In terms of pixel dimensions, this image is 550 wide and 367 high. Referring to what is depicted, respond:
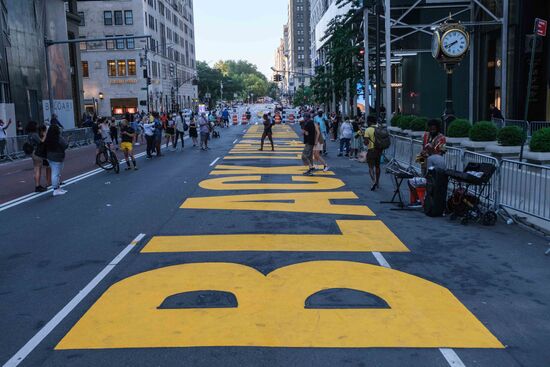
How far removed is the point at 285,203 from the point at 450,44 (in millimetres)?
8221

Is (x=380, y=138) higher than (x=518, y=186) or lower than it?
higher

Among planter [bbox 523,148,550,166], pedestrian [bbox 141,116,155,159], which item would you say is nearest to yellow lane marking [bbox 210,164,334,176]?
pedestrian [bbox 141,116,155,159]

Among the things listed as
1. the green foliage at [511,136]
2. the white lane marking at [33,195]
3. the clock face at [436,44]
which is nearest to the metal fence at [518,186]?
the green foliage at [511,136]

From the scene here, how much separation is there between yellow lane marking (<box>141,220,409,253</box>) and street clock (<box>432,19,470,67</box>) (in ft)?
30.2

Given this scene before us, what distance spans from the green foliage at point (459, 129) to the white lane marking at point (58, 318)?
10.00 m

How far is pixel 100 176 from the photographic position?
729 inches

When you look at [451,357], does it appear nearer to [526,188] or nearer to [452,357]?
[452,357]

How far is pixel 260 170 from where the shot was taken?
18812 millimetres

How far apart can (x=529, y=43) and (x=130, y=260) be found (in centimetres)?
2331

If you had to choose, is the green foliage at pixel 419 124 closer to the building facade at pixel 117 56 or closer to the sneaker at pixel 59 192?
the sneaker at pixel 59 192

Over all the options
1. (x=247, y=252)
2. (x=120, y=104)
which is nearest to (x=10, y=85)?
(x=247, y=252)

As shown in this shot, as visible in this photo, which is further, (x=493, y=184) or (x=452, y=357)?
(x=493, y=184)

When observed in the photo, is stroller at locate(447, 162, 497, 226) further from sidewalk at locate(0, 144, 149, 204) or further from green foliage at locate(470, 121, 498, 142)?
sidewalk at locate(0, 144, 149, 204)

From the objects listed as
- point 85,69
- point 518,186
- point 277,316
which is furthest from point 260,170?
point 85,69
